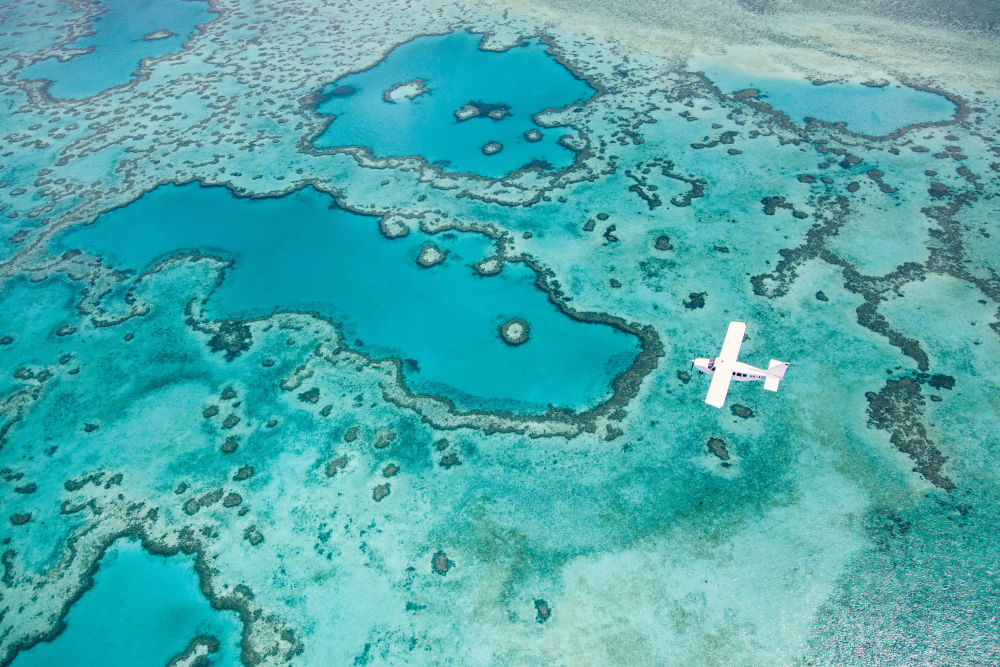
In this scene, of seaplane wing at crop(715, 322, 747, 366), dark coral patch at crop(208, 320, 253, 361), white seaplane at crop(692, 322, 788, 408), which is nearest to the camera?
white seaplane at crop(692, 322, 788, 408)

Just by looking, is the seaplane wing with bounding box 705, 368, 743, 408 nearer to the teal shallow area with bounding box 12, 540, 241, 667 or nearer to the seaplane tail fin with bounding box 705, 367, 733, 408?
the seaplane tail fin with bounding box 705, 367, 733, 408

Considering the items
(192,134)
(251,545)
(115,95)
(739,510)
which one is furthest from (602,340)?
(115,95)

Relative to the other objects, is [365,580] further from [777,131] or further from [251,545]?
[777,131]

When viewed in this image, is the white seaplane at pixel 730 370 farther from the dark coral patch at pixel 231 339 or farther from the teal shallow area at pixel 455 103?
the dark coral patch at pixel 231 339

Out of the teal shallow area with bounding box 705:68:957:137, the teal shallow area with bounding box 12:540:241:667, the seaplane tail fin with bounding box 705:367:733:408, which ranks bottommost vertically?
the teal shallow area with bounding box 12:540:241:667

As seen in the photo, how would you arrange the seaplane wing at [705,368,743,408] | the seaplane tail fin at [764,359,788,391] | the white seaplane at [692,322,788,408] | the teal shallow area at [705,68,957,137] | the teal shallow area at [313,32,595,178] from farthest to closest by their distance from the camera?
the teal shallow area at [313,32,595,178] < the teal shallow area at [705,68,957,137] < the seaplane tail fin at [764,359,788,391] < the white seaplane at [692,322,788,408] < the seaplane wing at [705,368,743,408]

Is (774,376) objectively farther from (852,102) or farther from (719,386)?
(852,102)

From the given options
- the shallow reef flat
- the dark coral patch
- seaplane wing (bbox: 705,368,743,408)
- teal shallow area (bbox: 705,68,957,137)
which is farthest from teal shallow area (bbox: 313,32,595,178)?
seaplane wing (bbox: 705,368,743,408)
